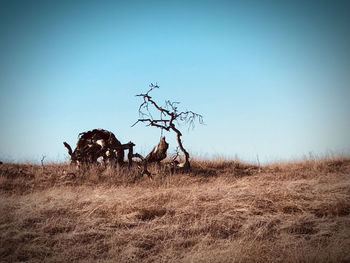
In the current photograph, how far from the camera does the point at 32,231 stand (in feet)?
18.0

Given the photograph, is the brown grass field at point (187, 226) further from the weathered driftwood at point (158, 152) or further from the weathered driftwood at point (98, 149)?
the weathered driftwood at point (158, 152)

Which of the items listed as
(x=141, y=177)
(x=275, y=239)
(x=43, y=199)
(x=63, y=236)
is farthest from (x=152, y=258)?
(x=141, y=177)

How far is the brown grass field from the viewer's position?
456 centimetres

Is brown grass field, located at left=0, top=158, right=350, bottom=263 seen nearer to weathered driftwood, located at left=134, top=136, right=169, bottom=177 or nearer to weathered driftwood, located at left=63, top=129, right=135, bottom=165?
weathered driftwood, located at left=63, top=129, right=135, bottom=165

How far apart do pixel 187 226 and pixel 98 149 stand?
9744mm

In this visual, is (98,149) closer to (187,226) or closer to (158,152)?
(158,152)

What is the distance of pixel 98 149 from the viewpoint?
1455cm

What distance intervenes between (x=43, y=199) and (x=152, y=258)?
4500 mm

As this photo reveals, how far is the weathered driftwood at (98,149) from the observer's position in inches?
556

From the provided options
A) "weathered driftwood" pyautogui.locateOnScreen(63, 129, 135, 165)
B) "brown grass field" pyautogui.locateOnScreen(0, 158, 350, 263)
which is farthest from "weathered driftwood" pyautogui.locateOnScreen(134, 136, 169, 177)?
"brown grass field" pyautogui.locateOnScreen(0, 158, 350, 263)

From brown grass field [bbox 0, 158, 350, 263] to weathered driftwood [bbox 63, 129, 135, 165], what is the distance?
4.85 meters

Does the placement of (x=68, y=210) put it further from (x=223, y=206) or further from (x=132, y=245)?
(x=223, y=206)

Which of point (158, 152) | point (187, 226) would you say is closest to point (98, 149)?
point (158, 152)

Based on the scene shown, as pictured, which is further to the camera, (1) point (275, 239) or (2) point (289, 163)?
(2) point (289, 163)
